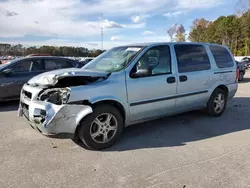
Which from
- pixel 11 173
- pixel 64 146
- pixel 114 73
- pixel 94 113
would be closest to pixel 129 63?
pixel 114 73

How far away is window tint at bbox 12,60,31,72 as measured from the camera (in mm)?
6980

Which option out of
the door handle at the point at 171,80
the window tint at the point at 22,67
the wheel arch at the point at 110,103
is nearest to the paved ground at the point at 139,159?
the wheel arch at the point at 110,103

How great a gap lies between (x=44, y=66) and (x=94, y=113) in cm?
463

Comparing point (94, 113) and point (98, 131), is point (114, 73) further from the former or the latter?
point (98, 131)

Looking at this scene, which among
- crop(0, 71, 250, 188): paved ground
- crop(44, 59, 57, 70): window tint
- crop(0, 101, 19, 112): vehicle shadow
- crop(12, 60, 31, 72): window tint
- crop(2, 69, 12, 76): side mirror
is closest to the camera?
crop(0, 71, 250, 188): paved ground

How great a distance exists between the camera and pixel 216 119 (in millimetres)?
5418

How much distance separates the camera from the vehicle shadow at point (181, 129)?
13.1ft

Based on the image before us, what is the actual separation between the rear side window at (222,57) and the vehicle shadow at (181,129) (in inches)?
49.6

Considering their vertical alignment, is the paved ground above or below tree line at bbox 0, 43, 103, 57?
below

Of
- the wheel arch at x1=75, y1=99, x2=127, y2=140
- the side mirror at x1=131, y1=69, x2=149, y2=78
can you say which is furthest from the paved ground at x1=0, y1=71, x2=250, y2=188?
the side mirror at x1=131, y1=69, x2=149, y2=78

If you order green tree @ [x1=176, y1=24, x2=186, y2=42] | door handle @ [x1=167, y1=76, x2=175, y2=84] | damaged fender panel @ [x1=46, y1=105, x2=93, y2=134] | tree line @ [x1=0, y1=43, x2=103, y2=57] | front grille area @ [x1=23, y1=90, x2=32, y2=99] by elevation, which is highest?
green tree @ [x1=176, y1=24, x2=186, y2=42]

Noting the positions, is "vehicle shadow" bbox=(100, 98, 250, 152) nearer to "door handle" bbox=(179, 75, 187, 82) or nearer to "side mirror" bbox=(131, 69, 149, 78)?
"door handle" bbox=(179, 75, 187, 82)

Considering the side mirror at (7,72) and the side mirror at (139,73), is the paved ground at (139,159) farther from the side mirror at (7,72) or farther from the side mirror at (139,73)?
the side mirror at (7,72)

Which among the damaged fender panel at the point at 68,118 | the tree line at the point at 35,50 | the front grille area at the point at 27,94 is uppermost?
the tree line at the point at 35,50
